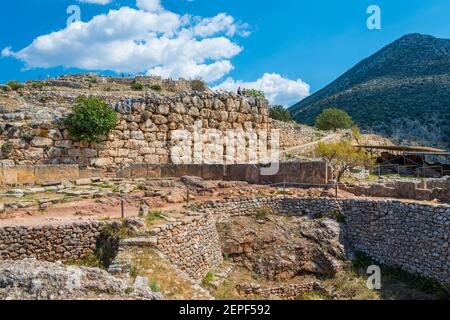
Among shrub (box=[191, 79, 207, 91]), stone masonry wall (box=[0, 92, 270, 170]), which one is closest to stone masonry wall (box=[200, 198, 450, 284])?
stone masonry wall (box=[0, 92, 270, 170])

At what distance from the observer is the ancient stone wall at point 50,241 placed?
977 centimetres

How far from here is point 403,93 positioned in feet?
188

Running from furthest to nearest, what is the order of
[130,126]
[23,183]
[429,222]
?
1. [130,126]
2. [23,183]
3. [429,222]

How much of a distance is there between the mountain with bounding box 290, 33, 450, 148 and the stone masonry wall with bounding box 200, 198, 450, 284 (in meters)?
33.4

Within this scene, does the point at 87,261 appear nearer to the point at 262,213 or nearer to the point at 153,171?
the point at 262,213

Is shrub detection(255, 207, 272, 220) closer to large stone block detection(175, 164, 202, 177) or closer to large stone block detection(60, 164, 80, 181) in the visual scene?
large stone block detection(175, 164, 202, 177)

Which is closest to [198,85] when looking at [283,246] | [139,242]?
[283,246]

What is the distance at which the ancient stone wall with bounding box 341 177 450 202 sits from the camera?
13344mm
